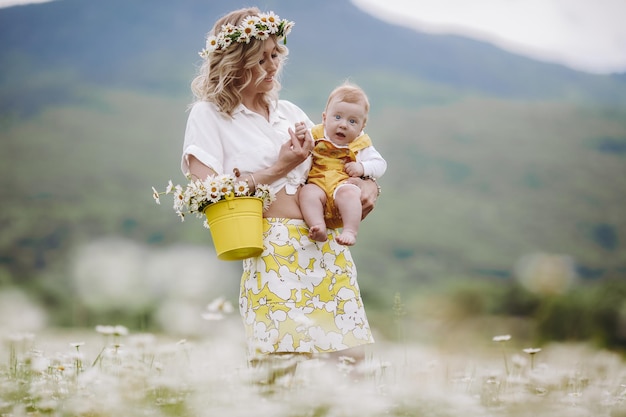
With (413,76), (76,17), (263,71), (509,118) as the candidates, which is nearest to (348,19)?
(413,76)

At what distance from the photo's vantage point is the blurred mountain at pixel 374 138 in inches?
885

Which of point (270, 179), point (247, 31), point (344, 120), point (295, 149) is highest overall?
point (247, 31)

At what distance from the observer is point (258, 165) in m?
3.91

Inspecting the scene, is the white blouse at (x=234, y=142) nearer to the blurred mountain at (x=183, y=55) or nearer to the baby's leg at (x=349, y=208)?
the baby's leg at (x=349, y=208)

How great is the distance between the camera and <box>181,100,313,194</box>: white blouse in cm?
386

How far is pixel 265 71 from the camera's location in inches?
156

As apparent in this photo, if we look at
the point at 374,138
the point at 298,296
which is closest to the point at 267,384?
the point at 298,296

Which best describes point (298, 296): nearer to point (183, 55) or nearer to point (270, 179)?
point (270, 179)

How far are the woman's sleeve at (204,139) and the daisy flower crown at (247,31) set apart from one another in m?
0.31

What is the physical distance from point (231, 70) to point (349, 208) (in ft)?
2.74

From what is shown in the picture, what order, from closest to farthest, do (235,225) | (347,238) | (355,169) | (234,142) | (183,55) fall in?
1. (235,225)
2. (347,238)
3. (234,142)
4. (355,169)
5. (183,55)

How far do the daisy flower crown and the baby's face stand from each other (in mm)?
452

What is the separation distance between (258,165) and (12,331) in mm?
1371

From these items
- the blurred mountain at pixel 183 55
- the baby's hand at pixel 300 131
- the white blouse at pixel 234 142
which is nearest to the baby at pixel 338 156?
the white blouse at pixel 234 142
